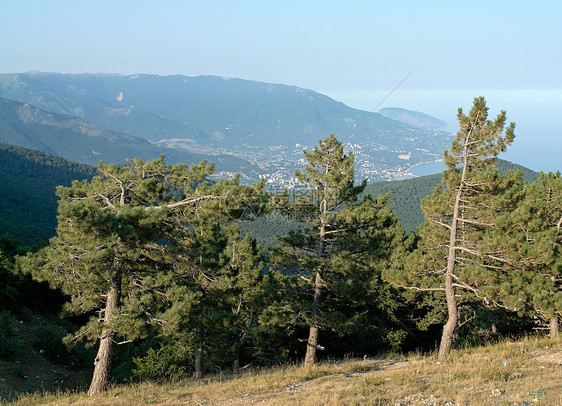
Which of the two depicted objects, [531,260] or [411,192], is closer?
[531,260]

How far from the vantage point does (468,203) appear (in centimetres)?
1120

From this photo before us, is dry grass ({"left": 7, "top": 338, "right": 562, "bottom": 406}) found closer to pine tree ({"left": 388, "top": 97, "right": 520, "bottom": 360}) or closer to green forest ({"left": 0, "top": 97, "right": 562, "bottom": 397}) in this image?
green forest ({"left": 0, "top": 97, "right": 562, "bottom": 397})

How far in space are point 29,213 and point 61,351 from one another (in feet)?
261

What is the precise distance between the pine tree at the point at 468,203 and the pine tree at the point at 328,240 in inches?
92.8

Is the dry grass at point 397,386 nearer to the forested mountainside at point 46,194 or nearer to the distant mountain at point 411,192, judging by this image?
the forested mountainside at point 46,194

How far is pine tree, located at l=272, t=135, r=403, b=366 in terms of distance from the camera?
14148 mm

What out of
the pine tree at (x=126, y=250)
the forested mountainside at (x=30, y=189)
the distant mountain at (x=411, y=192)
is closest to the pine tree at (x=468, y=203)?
the pine tree at (x=126, y=250)

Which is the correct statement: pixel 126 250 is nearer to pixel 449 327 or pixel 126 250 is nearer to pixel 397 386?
pixel 397 386

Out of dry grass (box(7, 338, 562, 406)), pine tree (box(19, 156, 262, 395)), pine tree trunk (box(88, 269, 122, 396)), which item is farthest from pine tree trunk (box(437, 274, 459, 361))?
pine tree trunk (box(88, 269, 122, 396))

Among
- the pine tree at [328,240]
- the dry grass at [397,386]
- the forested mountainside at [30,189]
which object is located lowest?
the forested mountainside at [30,189]

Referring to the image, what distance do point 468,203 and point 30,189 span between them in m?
120

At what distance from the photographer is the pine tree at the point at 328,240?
46.4 ft

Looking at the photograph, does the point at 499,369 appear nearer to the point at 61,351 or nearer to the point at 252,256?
the point at 252,256

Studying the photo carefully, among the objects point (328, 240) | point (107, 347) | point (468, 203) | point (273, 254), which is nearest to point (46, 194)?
point (273, 254)
